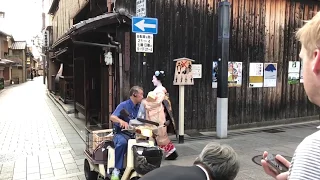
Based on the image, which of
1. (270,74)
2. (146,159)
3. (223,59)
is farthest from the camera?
(270,74)

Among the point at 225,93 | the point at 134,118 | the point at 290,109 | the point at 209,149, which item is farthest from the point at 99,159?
the point at 290,109

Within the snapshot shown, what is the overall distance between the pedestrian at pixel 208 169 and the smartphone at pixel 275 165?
72cm

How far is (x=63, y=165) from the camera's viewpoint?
6.71 metres

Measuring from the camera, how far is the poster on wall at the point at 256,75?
33.4 ft

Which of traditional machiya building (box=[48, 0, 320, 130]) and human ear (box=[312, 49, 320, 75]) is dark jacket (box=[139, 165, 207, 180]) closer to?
human ear (box=[312, 49, 320, 75])

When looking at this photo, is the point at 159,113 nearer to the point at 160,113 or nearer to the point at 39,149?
the point at 160,113

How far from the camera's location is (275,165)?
1476 mm

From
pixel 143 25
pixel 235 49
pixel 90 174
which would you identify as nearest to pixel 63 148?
pixel 90 174

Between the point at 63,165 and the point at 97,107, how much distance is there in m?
4.76

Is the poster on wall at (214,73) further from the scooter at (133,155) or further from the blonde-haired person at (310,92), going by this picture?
the blonde-haired person at (310,92)

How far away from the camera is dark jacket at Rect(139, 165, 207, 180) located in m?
2.10

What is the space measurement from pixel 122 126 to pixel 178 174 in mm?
2767

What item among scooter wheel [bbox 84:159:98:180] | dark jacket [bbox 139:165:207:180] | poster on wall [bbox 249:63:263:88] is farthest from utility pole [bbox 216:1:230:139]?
dark jacket [bbox 139:165:207:180]

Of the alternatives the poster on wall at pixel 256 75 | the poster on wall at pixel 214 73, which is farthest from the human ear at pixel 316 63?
the poster on wall at pixel 256 75
